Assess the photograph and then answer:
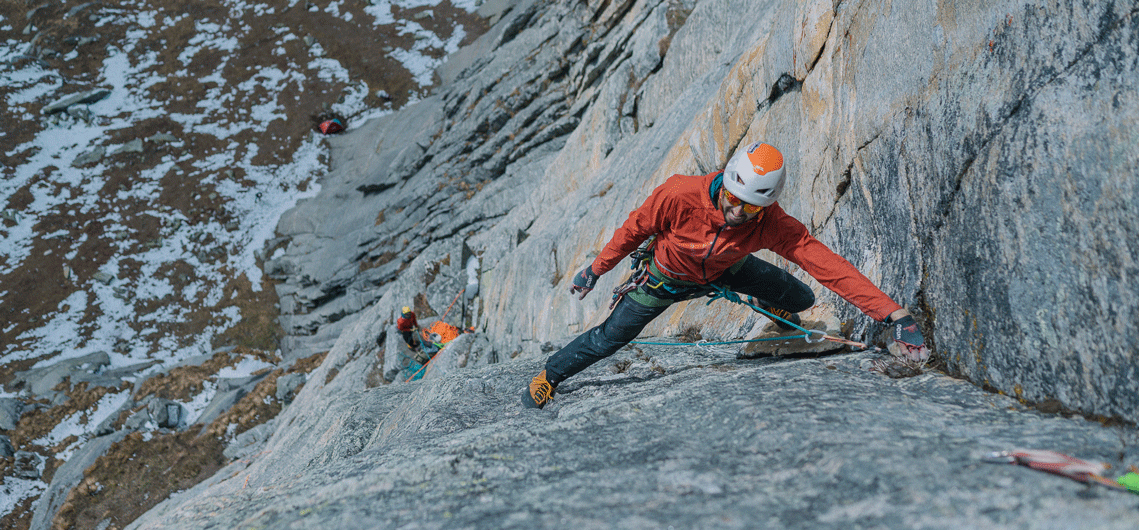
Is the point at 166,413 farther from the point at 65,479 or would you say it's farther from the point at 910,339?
the point at 910,339

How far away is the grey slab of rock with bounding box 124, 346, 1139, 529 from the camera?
2.62 meters

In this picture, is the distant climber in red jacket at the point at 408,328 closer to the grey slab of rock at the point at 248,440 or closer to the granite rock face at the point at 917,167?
the granite rock face at the point at 917,167

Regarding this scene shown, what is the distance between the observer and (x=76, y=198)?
1345 inches

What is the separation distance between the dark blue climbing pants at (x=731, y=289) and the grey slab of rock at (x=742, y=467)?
0.62 m

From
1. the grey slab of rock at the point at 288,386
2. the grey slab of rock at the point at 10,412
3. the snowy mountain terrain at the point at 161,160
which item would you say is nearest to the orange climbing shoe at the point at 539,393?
the grey slab of rock at the point at 288,386

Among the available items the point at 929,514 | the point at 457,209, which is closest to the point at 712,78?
the point at 929,514

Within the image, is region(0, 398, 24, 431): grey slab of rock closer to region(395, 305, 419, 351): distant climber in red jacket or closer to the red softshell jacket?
region(395, 305, 419, 351): distant climber in red jacket

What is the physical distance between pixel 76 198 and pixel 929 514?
45922mm

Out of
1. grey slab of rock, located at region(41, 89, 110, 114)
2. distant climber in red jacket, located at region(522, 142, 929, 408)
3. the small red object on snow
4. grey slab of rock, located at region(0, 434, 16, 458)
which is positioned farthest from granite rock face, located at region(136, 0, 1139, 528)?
grey slab of rock, located at region(41, 89, 110, 114)

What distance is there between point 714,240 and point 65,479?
937 inches

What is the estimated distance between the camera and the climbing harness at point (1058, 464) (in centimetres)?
246

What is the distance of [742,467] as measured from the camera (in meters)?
3.31

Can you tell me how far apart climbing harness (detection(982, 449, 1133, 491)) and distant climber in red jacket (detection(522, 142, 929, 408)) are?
155 centimetres

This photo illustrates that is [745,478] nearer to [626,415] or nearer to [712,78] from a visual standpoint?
[626,415]
